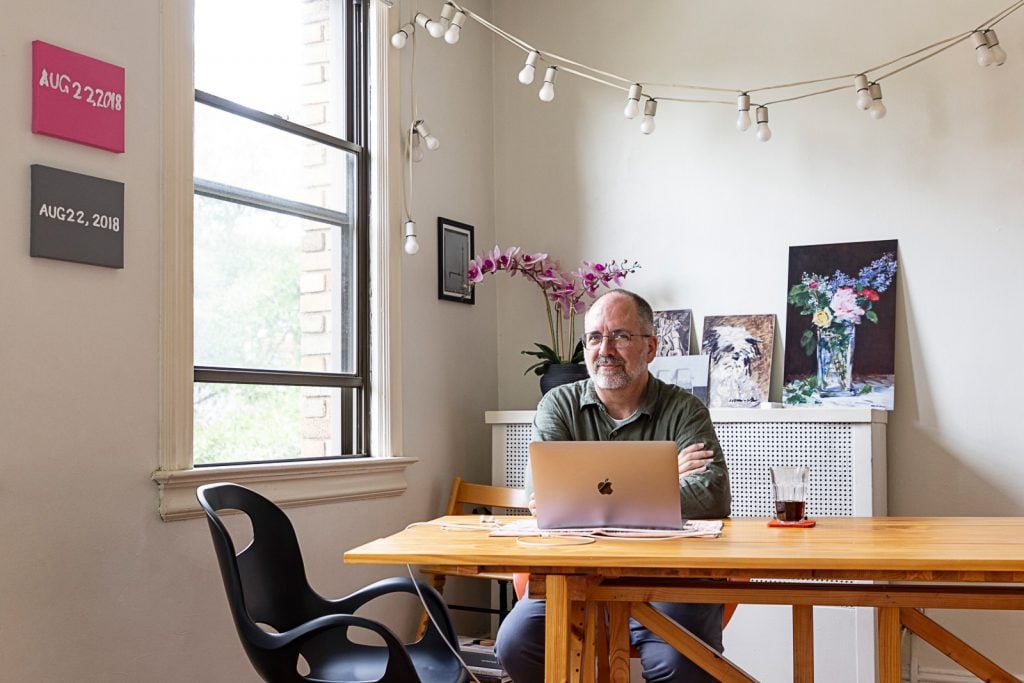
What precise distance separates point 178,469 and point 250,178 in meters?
0.98

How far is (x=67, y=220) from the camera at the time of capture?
8.56ft

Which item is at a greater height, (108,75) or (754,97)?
(754,97)

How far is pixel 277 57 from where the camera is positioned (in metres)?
3.52

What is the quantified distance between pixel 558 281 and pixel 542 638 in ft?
6.08

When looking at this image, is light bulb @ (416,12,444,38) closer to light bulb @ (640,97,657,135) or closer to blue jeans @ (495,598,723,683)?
light bulb @ (640,97,657,135)

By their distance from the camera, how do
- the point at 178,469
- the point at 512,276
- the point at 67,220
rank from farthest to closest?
the point at 512,276, the point at 178,469, the point at 67,220

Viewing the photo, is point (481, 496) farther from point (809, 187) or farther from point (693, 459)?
point (809, 187)

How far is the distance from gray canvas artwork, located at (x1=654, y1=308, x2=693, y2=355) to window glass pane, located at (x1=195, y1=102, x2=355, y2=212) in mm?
1350

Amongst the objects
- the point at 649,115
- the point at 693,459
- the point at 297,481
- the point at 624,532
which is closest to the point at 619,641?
the point at 624,532

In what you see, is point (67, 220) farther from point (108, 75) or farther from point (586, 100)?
point (586, 100)

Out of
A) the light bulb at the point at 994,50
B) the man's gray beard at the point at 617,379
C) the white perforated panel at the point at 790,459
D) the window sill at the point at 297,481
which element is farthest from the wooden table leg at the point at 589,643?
the light bulb at the point at 994,50

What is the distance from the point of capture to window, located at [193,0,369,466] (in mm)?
3168


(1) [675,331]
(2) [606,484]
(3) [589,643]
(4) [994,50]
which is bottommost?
(3) [589,643]

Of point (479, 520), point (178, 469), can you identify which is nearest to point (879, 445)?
point (479, 520)
